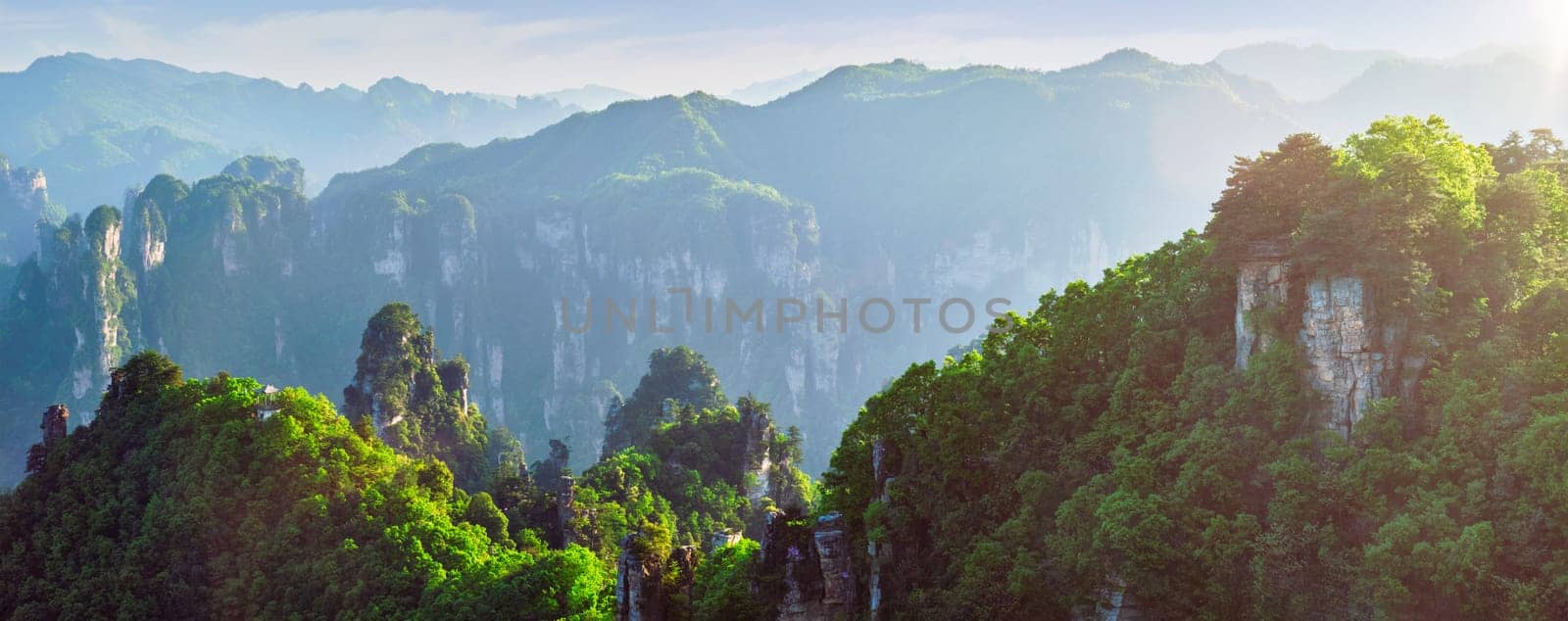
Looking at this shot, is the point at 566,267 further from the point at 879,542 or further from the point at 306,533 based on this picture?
the point at 879,542

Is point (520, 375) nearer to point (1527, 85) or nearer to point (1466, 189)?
point (1466, 189)

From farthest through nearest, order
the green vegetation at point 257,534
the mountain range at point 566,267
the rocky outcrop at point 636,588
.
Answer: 1. the mountain range at point 566,267
2. the green vegetation at point 257,534
3. the rocky outcrop at point 636,588

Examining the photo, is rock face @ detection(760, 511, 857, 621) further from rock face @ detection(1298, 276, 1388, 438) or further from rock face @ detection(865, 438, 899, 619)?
rock face @ detection(1298, 276, 1388, 438)

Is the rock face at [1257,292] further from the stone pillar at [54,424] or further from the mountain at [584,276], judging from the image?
the mountain at [584,276]

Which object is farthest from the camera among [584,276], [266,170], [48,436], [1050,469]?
Answer: [266,170]

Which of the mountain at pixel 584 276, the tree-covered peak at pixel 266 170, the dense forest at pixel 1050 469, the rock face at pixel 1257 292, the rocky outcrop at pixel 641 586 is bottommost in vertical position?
the rocky outcrop at pixel 641 586

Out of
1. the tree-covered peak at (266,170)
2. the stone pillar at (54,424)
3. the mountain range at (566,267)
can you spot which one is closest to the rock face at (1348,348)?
the stone pillar at (54,424)

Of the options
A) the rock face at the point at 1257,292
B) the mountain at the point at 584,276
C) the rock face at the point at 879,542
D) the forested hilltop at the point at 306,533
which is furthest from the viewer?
the mountain at the point at 584,276

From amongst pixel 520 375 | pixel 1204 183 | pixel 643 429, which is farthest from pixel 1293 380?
pixel 1204 183

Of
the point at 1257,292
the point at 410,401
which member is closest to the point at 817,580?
the point at 1257,292
